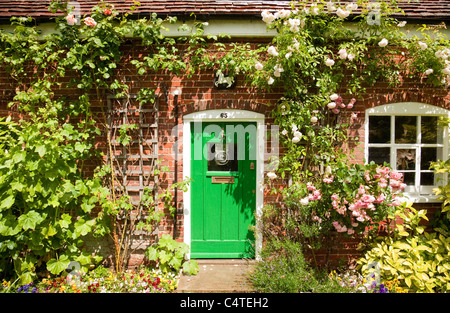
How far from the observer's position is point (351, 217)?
12.7 feet

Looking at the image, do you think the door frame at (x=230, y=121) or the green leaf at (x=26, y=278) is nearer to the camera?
the green leaf at (x=26, y=278)

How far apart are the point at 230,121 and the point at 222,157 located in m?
0.60

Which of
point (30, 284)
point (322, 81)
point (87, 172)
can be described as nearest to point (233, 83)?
point (322, 81)

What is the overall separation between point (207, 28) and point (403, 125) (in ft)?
11.8

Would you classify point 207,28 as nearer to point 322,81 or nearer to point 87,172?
point 322,81

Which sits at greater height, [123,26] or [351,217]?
[123,26]

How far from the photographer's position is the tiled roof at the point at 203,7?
4344 mm

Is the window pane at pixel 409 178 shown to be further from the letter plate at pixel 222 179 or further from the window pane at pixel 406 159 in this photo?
the letter plate at pixel 222 179

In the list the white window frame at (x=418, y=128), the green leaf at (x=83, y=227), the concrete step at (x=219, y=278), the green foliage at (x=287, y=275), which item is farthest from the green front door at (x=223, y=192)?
the white window frame at (x=418, y=128)

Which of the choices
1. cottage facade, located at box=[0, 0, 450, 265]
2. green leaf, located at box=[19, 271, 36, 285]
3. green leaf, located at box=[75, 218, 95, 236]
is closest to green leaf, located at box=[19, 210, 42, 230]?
green leaf, located at box=[75, 218, 95, 236]

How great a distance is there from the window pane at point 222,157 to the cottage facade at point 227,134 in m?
0.02

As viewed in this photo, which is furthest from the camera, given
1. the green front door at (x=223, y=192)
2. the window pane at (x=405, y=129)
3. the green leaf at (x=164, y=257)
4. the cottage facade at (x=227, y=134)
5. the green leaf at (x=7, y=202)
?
the window pane at (x=405, y=129)

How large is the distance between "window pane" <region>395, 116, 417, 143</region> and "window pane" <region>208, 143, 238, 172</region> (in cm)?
274

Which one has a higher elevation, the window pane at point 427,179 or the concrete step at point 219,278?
the window pane at point 427,179
